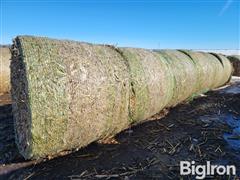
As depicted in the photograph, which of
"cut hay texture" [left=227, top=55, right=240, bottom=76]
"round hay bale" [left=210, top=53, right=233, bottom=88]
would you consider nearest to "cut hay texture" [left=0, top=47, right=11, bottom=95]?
"round hay bale" [left=210, top=53, right=233, bottom=88]

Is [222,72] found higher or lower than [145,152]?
higher

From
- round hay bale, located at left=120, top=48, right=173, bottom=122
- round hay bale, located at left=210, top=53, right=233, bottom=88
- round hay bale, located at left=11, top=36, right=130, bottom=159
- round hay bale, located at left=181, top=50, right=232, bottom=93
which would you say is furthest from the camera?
round hay bale, located at left=210, top=53, right=233, bottom=88

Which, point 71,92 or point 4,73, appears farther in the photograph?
point 4,73

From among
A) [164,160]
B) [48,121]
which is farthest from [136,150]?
[48,121]

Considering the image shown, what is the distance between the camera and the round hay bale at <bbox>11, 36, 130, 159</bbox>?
11.5 ft

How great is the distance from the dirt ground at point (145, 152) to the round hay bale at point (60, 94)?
0.23 m

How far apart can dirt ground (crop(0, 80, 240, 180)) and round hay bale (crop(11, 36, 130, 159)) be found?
23 cm

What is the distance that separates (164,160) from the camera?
4031 mm

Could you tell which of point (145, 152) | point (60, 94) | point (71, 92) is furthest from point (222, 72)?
point (60, 94)

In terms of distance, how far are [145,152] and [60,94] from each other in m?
1.67

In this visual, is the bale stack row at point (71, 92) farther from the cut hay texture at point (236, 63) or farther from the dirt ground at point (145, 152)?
the cut hay texture at point (236, 63)

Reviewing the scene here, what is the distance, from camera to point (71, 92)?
3699mm

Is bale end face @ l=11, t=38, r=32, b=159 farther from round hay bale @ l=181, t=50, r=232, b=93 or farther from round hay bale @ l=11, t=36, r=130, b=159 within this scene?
round hay bale @ l=181, t=50, r=232, b=93

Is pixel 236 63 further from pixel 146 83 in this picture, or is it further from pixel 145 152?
pixel 145 152
